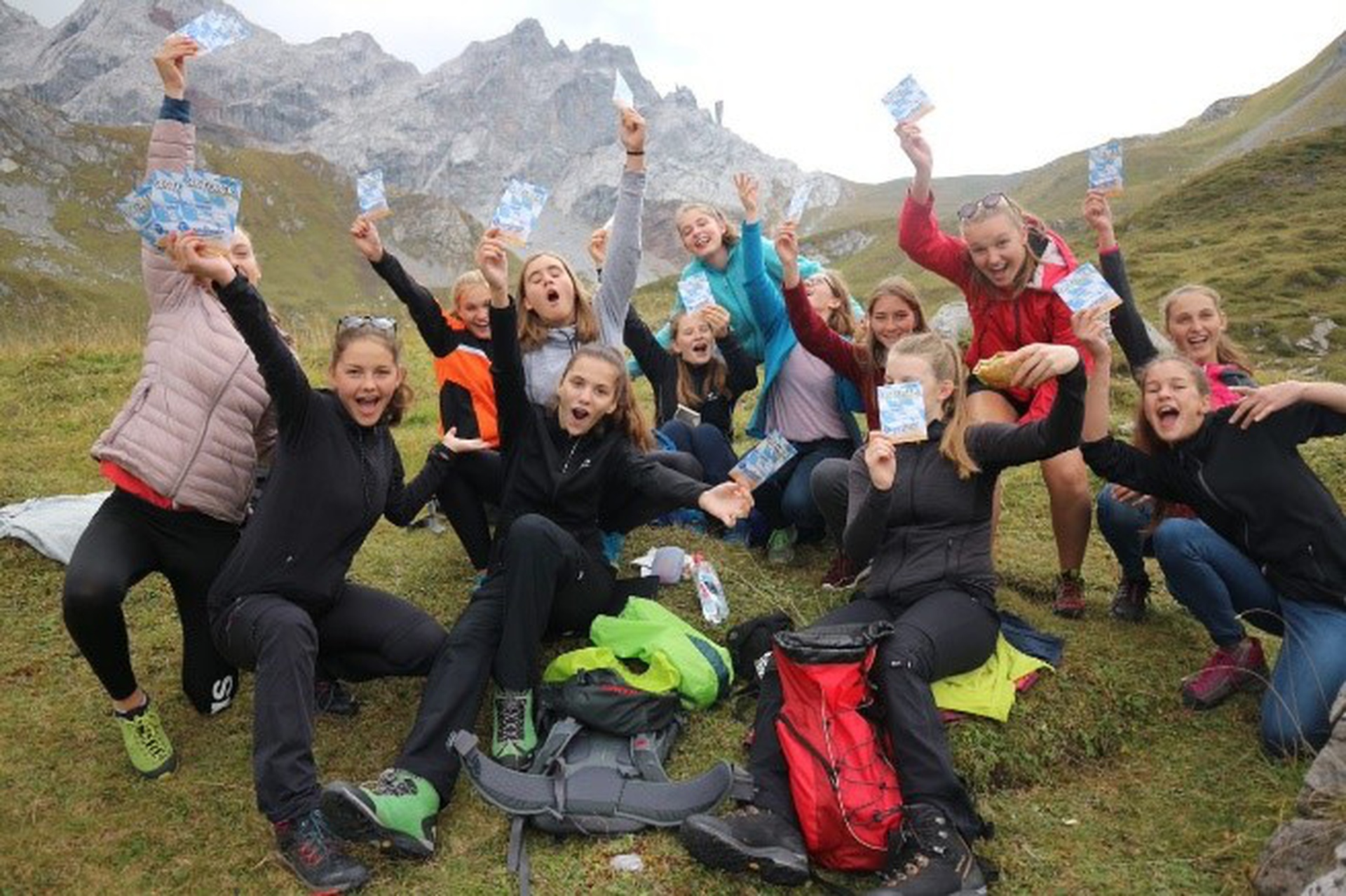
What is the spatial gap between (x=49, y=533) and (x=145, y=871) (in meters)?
4.28

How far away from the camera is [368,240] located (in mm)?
6039

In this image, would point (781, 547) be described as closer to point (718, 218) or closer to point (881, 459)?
point (881, 459)

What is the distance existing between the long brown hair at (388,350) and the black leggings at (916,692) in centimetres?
260

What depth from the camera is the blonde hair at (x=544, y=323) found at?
6285 millimetres

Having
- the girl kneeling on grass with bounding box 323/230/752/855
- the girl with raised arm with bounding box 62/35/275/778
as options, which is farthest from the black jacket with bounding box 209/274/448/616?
the girl kneeling on grass with bounding box 323/230/752/855

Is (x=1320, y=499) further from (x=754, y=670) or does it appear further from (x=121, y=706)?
(x=121, y=706)

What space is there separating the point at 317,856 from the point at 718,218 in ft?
18.7

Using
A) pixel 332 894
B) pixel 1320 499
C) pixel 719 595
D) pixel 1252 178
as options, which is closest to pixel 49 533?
pixel 332 894

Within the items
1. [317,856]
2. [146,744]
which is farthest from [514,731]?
[146,744]

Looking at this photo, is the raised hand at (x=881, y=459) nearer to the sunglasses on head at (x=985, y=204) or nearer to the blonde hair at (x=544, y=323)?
the sunglasses on head at (x=985, y=204)

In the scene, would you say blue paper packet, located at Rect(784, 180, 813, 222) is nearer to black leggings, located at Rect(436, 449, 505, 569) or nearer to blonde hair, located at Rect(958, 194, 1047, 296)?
blonde hair, located at Rect(958, 194, 1047, 296)

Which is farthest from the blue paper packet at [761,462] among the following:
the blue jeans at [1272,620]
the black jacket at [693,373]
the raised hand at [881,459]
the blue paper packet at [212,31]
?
the blue paper packet at [212,31]

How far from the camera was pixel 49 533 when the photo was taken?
22.9 feet

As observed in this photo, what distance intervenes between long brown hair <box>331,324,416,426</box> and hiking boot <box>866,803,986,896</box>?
11.1 ft
